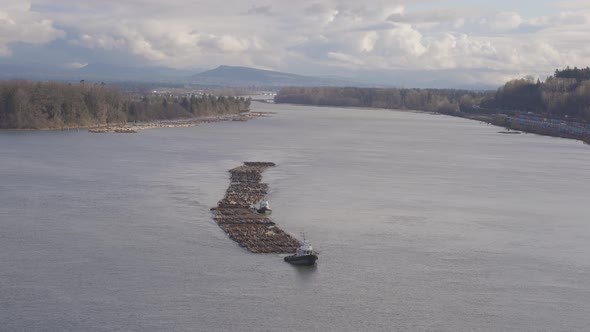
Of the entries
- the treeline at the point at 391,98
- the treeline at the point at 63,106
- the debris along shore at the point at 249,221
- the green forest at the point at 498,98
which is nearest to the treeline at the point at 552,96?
the green forest at the point at 498,98

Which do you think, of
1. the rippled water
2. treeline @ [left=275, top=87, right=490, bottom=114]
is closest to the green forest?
treeline @ [left=275, top=87, right=490, bottom=114]

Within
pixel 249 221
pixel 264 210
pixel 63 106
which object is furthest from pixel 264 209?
pixel 63 106

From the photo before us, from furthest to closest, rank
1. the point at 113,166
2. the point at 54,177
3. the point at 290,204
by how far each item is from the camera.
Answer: the point at 113,166
the point at 54,177
the point at 290,204

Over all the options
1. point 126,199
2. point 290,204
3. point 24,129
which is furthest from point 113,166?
point 24,129

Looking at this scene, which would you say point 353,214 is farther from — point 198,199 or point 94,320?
point 94,320

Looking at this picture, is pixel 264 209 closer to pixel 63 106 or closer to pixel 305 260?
pixel 305 260

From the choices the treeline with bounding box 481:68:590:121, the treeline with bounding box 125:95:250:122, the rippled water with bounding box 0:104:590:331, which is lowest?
the rippled water with bounding box 0:104:590:331

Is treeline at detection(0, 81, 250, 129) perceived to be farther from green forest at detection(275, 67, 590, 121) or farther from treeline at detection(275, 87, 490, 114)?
treeline at detection(275, 87, 490, 114)

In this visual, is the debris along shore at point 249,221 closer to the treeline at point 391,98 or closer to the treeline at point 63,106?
the treeline at point 63,106
